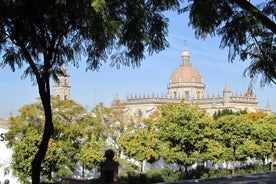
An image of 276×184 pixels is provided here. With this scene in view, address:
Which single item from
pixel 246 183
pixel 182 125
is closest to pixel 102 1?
pixel 246 183

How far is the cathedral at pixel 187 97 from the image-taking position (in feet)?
318

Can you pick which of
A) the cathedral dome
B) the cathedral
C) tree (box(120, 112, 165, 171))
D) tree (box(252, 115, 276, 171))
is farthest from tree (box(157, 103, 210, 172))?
the cathedral dome

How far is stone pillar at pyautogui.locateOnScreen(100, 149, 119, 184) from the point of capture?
995 cm

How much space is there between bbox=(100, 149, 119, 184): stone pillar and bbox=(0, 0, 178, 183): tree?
68.3 inches

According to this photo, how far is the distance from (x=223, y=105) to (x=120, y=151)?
70.5 meters

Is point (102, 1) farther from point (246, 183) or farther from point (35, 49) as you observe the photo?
point (246, 183)

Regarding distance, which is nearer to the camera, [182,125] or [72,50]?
[72,50]

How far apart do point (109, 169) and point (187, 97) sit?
335 feet

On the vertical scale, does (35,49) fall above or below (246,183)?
above

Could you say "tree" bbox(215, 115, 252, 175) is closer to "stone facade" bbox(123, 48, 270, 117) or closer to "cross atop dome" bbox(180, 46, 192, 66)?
"stone facade" bbox(123, 48, 270, 117)

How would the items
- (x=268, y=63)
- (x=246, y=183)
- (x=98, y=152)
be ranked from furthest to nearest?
(x=98, y=152)
(x=246, y=183)
(x=268, y=63)

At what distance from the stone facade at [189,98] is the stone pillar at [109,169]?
2956 inches

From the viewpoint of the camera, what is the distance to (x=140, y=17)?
8164 millimetres

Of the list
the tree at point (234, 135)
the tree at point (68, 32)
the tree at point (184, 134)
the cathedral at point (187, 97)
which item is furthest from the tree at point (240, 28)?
the cathedral at point (187, 97)
